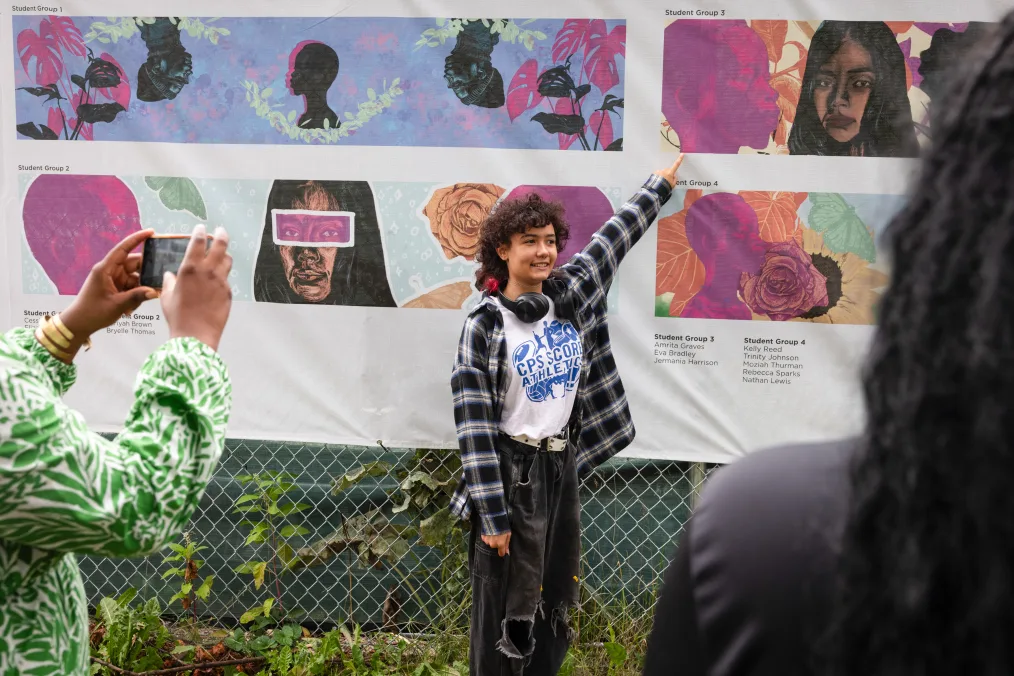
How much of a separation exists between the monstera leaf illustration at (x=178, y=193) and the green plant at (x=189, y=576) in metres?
1.25

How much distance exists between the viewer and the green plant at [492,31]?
319cm

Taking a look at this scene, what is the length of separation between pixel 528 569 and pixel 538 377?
2.04 feet

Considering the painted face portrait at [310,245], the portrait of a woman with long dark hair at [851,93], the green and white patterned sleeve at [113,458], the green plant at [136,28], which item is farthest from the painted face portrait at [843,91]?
the green and white patterned sleeve at [113,458]

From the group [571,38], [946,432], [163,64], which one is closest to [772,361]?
[571,38]

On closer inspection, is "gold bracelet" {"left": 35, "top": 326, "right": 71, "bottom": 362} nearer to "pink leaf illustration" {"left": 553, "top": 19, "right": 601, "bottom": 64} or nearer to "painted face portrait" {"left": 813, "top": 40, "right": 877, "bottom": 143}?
"pink leaf illustration" {"left": 553, "top": 19, "right": 601, "bottom": 64}

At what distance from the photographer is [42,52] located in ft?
11.3

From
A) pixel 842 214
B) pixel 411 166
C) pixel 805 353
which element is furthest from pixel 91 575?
pixel 842 214

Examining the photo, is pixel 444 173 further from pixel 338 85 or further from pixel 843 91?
pixel 843 91

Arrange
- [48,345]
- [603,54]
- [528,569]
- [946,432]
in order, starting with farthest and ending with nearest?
[603,54] < [528,569] < [48,345] < [946,432]

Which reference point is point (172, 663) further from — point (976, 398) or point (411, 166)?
point (976, 398)

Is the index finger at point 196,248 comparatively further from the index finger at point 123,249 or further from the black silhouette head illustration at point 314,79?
the black silhouette head illustration at point 314,79

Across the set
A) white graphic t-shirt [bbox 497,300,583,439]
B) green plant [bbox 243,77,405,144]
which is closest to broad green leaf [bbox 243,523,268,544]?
A: white graphic t-shirt [bbox 497,300,583,439]

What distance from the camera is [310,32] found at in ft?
10.8

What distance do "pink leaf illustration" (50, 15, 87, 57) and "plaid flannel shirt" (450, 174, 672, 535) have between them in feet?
6.07
